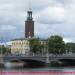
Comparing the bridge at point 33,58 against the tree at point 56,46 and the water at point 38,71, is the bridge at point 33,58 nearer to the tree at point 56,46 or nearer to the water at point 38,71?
the water at point 38,71

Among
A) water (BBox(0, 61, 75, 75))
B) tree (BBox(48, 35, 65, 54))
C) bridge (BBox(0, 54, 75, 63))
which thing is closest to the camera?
water (BBox(0, 61, 75, 75))

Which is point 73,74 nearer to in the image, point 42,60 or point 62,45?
point 42,60

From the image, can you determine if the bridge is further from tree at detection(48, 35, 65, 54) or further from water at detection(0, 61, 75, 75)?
tree at detection(48, 35, 65, 54)

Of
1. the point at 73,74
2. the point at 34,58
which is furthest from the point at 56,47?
the point at 73,74

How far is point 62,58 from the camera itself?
124375 mm

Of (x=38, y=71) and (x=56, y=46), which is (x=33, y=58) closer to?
(x=38, y=71)

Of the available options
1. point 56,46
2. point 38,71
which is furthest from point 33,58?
point 56,46

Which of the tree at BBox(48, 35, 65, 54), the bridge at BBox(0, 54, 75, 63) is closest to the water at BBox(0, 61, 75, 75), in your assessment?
the bridge at BBox(0, 54, 75, 63)

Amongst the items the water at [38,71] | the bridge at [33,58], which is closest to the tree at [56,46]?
the bridge at [33,58]

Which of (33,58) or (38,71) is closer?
(38,71)

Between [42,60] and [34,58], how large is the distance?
5.90 m

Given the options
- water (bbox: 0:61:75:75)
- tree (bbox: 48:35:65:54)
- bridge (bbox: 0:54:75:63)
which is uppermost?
tree (bbox: 48:35:65:54)

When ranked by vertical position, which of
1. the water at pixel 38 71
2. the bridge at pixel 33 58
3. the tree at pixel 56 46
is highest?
the tree at pixel 56 46

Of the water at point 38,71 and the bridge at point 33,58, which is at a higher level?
the bridge at point 33,58
